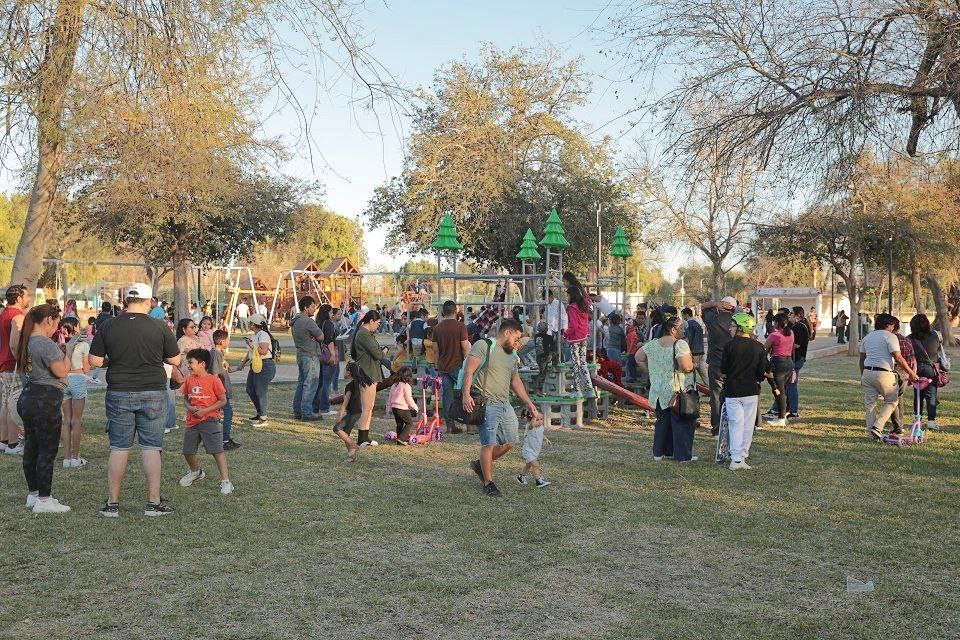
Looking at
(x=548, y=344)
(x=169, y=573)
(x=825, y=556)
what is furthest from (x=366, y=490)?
(x=548, y=344)

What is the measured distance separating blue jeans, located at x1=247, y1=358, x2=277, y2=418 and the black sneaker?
5.12 m

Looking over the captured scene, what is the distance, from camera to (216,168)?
26.1 ft

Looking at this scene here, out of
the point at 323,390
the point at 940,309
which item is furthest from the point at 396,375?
the point at 940,309

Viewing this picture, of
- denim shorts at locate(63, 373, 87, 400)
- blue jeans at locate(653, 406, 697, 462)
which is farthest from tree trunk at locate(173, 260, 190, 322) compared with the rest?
blue jeans at locate(653, 406, 697, 462)

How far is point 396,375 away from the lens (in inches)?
446

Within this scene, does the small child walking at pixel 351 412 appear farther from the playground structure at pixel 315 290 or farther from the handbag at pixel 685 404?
the playground structure at pixel 315 290

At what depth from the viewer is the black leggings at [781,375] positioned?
41.0ft

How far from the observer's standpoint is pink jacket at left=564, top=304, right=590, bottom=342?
1259 centimetres

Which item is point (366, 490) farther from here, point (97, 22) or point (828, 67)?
point (828, 67)

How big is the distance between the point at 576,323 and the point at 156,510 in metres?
6.91

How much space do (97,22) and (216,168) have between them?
7.53ft

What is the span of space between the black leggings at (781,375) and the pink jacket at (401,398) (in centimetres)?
515

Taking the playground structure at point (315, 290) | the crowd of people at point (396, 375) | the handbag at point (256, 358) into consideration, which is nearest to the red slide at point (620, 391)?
the crowd of people at point (396, 375)

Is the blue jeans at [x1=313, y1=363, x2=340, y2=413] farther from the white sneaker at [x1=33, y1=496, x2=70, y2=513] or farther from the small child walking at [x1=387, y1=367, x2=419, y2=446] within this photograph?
the white sneaker at [x1=33, y1=496, x2=70, y2=513]
